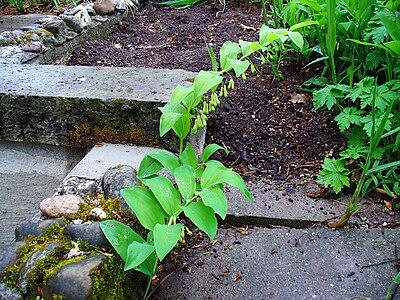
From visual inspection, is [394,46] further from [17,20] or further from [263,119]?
[17,20]

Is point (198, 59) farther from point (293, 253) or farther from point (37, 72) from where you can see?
point (293, 253)

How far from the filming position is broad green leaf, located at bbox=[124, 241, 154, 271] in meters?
1.05

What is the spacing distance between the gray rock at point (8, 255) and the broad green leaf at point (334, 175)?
1.11 m

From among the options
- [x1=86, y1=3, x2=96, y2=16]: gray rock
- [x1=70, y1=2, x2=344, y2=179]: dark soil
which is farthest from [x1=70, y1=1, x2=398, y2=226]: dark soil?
[x1=86, y1=3, x2=96, y2=16]: gray rock

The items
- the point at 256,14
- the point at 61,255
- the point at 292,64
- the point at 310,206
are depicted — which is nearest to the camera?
the point at 61,255

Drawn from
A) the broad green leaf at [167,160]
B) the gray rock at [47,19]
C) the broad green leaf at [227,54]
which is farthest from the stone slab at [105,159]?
the gray rock at [47,19]

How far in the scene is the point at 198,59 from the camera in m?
2.82

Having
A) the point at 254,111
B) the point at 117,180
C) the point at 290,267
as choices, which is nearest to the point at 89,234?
the point at 117,180

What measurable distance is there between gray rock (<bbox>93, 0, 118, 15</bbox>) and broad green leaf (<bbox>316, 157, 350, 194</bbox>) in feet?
8.26

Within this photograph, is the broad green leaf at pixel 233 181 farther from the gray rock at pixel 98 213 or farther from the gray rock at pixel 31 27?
the gray rock at pixel 31 27

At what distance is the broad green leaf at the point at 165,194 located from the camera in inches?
47.1

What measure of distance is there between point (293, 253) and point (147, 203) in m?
0.59

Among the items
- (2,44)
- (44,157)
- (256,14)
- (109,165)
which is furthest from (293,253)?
(256,14)

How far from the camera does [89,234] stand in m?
1.22
